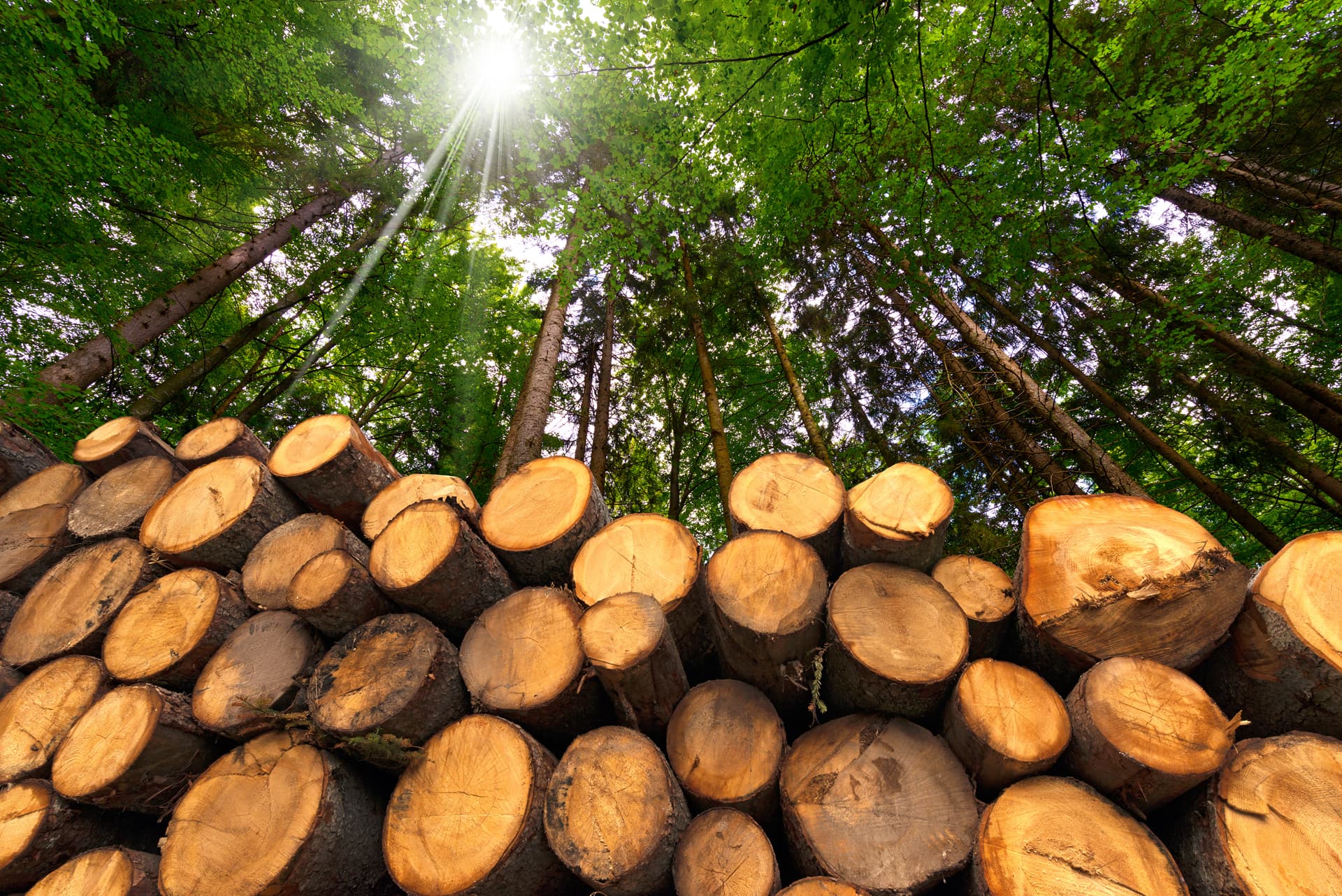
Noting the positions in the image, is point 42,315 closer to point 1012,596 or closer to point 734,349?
point 1012,596

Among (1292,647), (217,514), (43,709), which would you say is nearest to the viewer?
(1292,647)

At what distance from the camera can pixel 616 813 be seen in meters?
1.39

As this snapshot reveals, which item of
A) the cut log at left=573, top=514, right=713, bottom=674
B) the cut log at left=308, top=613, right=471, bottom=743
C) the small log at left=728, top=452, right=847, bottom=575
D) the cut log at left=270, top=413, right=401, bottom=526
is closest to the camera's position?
the cut log at left=308, top=613, right=471, bottom=743

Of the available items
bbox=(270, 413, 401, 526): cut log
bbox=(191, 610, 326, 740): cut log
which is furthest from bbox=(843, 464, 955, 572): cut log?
bbox=(270, 413, 401, 526): cut log

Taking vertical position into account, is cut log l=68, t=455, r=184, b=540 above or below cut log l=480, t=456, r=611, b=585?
above

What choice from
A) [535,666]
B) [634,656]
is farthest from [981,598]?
[535,666]

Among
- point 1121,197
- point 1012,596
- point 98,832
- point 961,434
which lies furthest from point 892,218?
point 98,832

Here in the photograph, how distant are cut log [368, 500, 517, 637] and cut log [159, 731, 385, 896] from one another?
578 mm

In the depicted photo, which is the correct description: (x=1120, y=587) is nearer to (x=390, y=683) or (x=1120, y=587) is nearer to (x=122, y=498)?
(x=390, y=683)

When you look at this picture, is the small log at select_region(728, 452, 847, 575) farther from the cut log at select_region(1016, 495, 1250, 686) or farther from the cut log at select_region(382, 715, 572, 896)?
the cut log at select_region(382, 715, 572, 896)

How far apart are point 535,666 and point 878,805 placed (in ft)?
3.99

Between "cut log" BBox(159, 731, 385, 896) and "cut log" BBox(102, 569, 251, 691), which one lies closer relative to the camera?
"cut log" BBox(159, 731, 385, 896)

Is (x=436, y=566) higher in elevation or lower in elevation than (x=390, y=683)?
higher

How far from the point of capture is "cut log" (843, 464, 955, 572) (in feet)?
5.45
